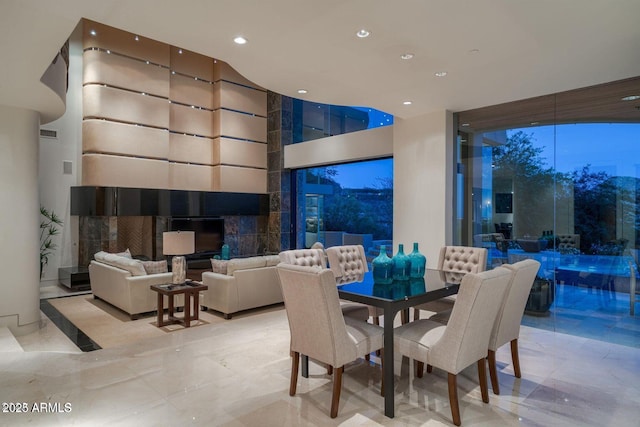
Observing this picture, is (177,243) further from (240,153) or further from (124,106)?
(240,153)

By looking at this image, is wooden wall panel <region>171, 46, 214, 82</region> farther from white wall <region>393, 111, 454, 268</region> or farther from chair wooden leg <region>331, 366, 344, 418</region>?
chair wooden leg <region>331, 366, 344, 418</region>

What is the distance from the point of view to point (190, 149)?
8.50 metres

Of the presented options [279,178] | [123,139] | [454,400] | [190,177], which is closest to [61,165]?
[123,139]

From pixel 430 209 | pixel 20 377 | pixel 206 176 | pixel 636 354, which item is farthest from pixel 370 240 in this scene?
pixel 20 377

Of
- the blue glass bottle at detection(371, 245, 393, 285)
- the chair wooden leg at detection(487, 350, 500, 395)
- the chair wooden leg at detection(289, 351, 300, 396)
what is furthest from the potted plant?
the chair wooden leg at detection(487, 350, 500, 395)

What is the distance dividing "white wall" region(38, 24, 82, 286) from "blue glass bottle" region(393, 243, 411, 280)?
6.75 metres

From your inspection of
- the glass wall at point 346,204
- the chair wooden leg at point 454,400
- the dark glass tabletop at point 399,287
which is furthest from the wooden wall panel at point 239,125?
the chair wooden leg at point 454,400

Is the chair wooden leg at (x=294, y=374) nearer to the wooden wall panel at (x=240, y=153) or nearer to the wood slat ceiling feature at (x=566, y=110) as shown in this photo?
the wood slat ceiling feature at (x=566, y=110)

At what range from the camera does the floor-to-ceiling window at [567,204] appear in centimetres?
414

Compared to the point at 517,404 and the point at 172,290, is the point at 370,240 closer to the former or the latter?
the point at 172,290

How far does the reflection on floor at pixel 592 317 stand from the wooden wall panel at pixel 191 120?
285 inches

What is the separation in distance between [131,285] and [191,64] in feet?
18.2

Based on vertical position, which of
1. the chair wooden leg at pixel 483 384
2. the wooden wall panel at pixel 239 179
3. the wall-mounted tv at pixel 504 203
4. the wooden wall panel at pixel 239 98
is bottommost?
the chair wooden leg at pixel 483 384

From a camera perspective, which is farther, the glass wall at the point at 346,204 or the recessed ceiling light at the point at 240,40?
the glass wall at the point at 346,204
